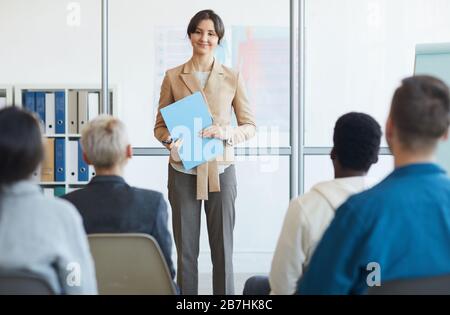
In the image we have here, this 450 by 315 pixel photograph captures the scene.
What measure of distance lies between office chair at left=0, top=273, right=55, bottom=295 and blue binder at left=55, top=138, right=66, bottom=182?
3.30 metres

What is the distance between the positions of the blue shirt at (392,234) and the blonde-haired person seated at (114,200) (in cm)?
74

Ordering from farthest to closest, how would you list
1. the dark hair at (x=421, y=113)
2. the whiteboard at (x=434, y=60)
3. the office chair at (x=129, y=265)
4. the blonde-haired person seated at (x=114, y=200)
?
the whiteboard at (x=434, y=60)
the blonde-haired person seated at (x=114, y=200)
the office chair at (x=129, y=265)
the dark hair at (x=421, y=113)

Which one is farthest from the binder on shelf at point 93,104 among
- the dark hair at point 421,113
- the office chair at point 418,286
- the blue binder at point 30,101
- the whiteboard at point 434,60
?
the office chair at point 418,286

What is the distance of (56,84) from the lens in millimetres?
4906

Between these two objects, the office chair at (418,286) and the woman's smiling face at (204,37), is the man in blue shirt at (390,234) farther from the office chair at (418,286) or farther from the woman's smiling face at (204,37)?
the woman's smiling face at (204,37)

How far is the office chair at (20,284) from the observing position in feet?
5.28

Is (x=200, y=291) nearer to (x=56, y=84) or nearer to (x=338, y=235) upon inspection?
(x=56, y=84)

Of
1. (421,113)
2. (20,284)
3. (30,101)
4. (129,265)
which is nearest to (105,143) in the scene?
(129,265)

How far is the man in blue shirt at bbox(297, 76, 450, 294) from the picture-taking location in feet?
5.04

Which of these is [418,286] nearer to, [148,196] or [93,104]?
[148,196]

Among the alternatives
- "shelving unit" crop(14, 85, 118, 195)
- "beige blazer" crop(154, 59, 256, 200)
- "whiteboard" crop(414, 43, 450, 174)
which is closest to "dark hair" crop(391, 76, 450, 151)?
"beige blazer" crop(154, 59, 256, 200)

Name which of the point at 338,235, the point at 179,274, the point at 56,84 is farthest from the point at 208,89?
the point at 338,235

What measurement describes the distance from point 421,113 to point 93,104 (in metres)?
3.52

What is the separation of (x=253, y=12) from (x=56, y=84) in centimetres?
150
